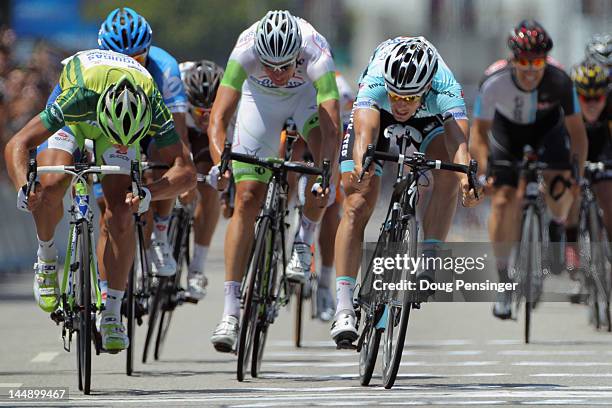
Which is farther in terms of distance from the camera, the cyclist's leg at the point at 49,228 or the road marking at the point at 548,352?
the road marking at the point at 548,352

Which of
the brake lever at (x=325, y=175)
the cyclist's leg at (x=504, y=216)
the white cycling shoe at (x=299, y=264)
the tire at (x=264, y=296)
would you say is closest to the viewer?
the brake lever at (x=325, y=175)

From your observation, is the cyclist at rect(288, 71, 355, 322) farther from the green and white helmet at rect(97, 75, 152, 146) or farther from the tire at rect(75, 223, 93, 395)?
the tire at rect(75, 223, 93, 395)

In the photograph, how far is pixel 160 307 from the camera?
13203mm

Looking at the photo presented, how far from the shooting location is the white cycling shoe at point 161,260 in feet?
42.7

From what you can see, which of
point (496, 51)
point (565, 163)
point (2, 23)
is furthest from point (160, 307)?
point (496, 51)

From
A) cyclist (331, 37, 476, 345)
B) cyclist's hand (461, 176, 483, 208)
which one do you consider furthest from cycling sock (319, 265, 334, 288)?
cyclist's hand (461, 176, 483, 208)

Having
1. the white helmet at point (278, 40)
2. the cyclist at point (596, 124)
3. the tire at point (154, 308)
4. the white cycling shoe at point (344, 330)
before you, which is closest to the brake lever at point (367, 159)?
the white cycling shoe at point (344, 330)

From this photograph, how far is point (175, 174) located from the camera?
11148mm

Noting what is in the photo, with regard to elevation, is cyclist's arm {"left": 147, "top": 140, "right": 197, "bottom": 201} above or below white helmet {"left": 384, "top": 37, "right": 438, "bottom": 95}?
below

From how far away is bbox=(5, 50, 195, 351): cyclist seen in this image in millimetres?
10609

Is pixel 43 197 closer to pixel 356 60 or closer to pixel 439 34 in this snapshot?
pixel 439 34

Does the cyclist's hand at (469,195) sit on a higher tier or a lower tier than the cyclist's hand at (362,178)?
lower

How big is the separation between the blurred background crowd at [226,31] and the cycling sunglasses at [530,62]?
21.6 feet

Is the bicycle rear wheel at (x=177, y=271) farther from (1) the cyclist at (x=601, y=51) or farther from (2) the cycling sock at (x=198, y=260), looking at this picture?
(1) the cyclist at (x=601, y=51)
